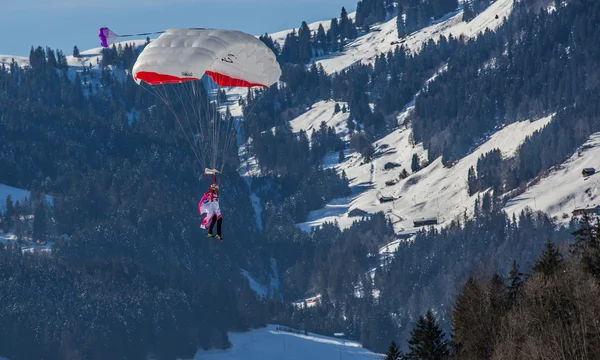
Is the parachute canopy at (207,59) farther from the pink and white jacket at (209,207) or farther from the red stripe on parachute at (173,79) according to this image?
the pink and white jacket at (209,207)

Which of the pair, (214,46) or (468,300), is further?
(468,300)

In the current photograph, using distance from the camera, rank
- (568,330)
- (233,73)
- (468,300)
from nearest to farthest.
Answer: (568,330) < (233,73) < (468,300)

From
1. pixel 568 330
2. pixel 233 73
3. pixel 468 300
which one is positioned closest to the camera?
pixel 568 330

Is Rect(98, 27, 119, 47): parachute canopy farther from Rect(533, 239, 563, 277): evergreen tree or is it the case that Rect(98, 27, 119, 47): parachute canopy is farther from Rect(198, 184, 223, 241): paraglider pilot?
Rect(533, 239, 563, 277): evergreen tree

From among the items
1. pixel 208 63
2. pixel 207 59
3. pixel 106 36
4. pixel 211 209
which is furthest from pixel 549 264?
pixel 106 36

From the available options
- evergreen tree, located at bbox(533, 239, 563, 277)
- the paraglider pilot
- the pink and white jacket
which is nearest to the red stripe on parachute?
the paraglider pilot

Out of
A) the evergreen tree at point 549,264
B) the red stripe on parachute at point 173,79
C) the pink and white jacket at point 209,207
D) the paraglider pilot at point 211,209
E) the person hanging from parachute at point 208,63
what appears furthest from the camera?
the evergreen tree at point 549,264

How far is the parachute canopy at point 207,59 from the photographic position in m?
72.9

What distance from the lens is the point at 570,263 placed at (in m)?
80.4

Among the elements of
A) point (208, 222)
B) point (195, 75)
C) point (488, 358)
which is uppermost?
point (195, 75)

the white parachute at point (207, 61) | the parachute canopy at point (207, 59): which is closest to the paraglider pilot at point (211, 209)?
the white parachute at point (207, 61)

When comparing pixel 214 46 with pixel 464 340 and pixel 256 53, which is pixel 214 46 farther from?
pixel 464 340

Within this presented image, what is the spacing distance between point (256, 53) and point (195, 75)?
5.42 m

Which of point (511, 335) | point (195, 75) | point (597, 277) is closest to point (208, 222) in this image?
point (195, 75)
